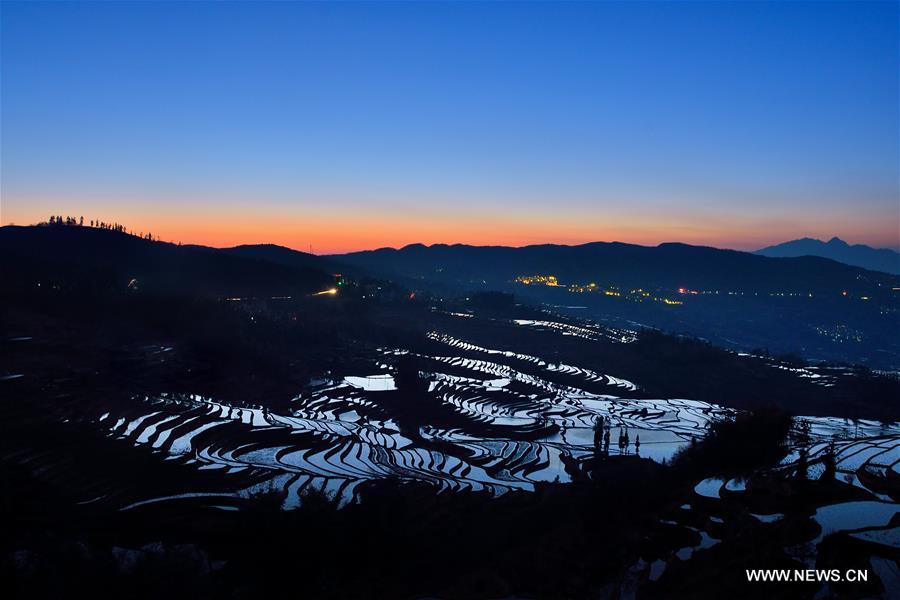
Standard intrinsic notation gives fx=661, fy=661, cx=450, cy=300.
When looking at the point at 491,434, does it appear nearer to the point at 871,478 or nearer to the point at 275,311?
the point at 871,478

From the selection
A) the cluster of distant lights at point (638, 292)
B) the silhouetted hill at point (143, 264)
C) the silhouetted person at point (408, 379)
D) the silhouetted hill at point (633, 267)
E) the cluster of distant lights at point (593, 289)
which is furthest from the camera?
the silhouetted hill at point (633, 267)

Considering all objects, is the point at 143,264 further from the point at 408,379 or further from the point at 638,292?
the point at 638,292

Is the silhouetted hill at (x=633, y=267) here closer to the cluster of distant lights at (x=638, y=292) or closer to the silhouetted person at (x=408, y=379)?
the cluster of distant lights at (x=638, y=292)

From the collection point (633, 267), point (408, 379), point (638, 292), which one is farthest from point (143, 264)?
point (633, 267)

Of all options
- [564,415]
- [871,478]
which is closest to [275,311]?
[564,415]

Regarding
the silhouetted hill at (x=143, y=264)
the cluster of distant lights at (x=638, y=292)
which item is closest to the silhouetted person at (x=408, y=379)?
the silhouetted hill at (x=143, y=264)
